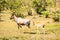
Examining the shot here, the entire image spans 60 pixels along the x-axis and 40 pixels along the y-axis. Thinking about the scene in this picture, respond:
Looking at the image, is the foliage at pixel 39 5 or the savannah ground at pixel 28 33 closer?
the savannah ground at pixel 28 33

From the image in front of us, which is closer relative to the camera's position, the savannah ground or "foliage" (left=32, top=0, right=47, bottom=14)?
the savannah ground

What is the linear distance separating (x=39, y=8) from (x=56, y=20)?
24.2 feet

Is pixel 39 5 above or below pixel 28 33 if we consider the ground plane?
below

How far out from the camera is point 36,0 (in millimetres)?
32719

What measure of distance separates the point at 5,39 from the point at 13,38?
65 cm

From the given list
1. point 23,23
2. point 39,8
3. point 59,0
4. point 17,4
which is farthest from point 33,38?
point 59,0

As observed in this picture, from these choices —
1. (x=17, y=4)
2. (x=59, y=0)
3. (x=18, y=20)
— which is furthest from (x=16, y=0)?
(x=59, y=0)

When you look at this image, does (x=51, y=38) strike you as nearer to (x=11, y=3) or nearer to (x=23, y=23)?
(x=23, y=23)

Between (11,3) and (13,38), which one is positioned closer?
(13,38)

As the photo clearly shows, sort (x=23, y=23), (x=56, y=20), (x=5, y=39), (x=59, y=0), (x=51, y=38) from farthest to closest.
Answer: (x=59, y=0)
(x=56, y=20)
(x=23, y=23)
(x=51, y=38)
(x=5, y=39)

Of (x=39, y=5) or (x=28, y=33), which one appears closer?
(x=28, y=33)

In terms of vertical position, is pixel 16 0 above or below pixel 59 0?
above

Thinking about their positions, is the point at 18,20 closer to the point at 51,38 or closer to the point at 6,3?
the point at 51,38

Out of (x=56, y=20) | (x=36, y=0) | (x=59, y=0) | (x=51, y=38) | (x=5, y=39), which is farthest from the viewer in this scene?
(x=59, y=0)
